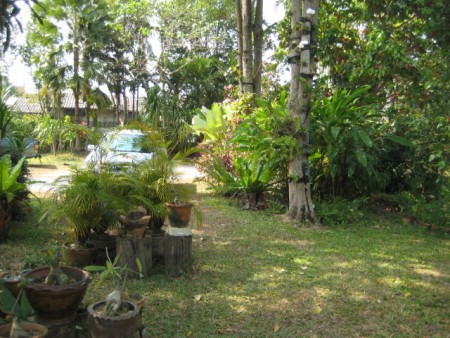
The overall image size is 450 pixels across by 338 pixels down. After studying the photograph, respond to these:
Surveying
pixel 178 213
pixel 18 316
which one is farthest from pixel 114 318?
pixel 178 213

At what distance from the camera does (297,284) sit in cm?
478

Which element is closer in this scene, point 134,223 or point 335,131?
point 134,223

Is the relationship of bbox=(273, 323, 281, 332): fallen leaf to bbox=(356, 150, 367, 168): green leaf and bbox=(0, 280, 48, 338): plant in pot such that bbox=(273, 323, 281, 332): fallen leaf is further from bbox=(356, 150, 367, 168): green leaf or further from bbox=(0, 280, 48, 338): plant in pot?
bbox=(356, 150, 367, 168): green leaf

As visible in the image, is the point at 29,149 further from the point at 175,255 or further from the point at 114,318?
the point at 114,318

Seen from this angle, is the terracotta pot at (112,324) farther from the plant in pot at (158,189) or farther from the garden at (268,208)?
the plant in pot at (158,189)

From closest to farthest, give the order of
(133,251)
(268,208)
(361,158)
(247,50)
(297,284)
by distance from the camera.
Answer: (133,251)
(297,284)
(361,158)
(268,208)
(247,50)

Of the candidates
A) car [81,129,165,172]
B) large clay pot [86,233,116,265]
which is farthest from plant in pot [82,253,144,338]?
car [81,129,165,172]

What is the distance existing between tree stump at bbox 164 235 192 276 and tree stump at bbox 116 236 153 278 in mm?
227

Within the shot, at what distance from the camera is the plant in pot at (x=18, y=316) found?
264 centimetres

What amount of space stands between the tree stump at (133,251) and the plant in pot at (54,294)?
4.30 ft

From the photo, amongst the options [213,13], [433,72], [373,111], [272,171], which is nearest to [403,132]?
[373,111]

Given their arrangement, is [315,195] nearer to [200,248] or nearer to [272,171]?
[272,171]

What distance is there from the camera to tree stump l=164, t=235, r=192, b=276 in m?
4.87

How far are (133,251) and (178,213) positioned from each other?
90cm
